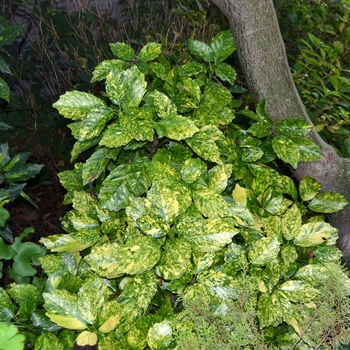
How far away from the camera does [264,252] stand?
1354 mm

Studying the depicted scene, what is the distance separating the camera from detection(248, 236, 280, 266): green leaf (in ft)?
4.42

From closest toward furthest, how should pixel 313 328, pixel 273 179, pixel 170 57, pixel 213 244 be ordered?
1. pixel 313 328
2. pixel 213 244
3. pixel 273 179
4. pixel 170 57

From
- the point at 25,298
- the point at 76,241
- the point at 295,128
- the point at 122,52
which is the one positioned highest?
the point at 122,52

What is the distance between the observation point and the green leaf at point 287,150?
1626 millimetres

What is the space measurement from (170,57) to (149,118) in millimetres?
1802

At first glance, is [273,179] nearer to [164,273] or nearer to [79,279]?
[164,273]

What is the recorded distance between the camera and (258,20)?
181 cm

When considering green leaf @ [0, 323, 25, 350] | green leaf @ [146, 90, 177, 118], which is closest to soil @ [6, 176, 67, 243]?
Answer: green leaf @ [146, 90, 177, 118]

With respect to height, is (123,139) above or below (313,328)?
above

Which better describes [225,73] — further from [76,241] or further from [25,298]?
[25,298]

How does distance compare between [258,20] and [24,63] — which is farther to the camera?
[24,63]

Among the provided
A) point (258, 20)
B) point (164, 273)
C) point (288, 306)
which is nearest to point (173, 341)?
point (164, 273)

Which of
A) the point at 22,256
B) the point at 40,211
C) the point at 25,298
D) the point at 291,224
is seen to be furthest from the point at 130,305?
the point at 40,211

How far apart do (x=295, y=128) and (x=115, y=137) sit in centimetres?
68
